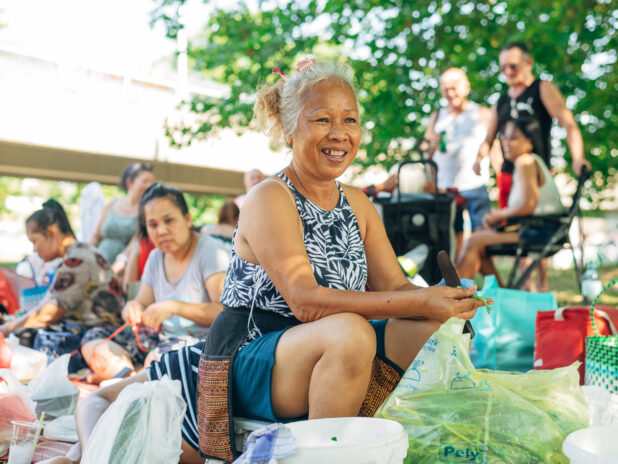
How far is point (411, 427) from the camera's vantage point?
168 cm

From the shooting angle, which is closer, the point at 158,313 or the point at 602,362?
the point at 602,362

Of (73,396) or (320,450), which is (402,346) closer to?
(320,450)

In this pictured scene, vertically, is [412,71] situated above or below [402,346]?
above

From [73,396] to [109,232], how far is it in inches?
130

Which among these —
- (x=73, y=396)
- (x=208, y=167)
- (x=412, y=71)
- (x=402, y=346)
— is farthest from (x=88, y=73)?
(x=402, y=346)

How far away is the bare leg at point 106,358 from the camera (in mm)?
3701

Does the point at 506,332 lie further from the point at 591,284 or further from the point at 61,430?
the point at 61,430

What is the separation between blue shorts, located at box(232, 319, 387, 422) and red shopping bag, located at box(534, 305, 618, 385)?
150 centimetres

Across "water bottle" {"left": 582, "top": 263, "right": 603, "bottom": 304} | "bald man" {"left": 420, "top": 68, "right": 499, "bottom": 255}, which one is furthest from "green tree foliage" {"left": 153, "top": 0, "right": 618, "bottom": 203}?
"water bottle" {"left": 582, "top": 263, "right": 603, "bottom": 304}

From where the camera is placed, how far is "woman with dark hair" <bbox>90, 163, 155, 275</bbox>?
6.02 m

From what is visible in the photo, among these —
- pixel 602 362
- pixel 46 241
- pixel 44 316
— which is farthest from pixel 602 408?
pixel 46 241

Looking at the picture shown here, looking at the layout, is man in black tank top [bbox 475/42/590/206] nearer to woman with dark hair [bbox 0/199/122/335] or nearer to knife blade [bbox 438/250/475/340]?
woman with dark hair [bbox 0/199/122/335]

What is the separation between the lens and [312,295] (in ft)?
6.04

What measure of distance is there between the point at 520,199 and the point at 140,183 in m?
3.35
